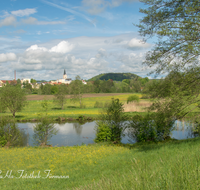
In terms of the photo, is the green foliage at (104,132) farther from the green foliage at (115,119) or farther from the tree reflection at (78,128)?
the tree reflection at (78,128)

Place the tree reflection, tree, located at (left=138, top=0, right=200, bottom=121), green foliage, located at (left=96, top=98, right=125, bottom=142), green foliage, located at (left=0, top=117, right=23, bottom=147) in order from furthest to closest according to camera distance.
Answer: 1. the tree reflection
2. green foliage, located at (left=96, top=98, right=125, bottom=142)
3. green foliage, located at (left=0, top=117, right=23, bottom=147)
4. tree, located at (left=138, top=0, right=200, bottom=121)

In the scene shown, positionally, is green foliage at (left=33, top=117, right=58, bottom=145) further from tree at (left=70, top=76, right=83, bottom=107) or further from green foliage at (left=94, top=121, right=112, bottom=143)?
tree at (left=70, top=76, right=83, bottom=107)

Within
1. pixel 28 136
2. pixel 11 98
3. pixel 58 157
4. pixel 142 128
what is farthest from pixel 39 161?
pixel 11 98

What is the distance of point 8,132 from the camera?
2009cm

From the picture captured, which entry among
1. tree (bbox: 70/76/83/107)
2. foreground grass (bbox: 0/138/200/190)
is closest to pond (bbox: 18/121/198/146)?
foreground grass (bbox: 0/138/200/190)

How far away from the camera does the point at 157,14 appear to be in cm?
916

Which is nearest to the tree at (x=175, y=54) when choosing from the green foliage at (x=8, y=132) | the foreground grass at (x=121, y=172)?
the foreground grass at (x=121, y=172)

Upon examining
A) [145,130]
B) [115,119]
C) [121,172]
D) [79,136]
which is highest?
[121,172]

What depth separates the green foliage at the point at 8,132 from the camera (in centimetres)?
1978

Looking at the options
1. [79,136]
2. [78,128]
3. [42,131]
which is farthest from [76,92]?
[42,131]

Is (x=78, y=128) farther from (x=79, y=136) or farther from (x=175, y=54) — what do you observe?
(x=175, y=54)

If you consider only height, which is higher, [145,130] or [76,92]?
[76,92]

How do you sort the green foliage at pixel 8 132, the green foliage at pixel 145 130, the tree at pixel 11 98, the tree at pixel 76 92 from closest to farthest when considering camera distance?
the green foliage at pixel 8 132 → the green foliage at pixel 145 130 → the tree at pixel 11 98 → the tree at pixel 76 92

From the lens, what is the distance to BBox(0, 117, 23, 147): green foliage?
779 inches
